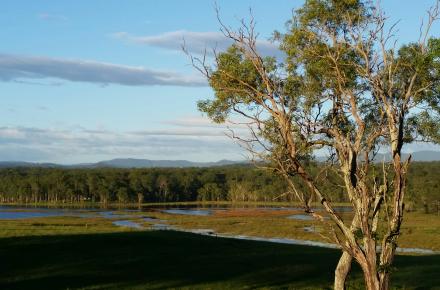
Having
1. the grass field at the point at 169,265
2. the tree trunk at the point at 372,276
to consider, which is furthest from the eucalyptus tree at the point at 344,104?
the grass field at the point at 169,265

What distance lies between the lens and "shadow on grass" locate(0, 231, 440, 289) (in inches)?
1133

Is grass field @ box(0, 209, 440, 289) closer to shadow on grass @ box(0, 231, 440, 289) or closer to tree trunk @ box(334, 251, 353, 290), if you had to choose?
shadow on grass @ box(0, 231, 440, 289)

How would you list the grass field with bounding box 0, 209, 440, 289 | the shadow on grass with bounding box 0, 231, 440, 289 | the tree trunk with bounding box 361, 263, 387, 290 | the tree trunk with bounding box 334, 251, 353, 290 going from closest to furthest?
the tree trunk with bounding box 361, 263, 387, 290 < the tree trunk with bounding box 334, 251, 353, 290 < the grass field with bounding box 0, 209, 440, 289 < the shadow on grass with bounding box 0, 231, 440, 289

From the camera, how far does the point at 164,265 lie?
34719 millimetres

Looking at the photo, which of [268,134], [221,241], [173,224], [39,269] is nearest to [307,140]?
[268,134]

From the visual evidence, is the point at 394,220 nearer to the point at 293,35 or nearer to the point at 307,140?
the point at 307,140

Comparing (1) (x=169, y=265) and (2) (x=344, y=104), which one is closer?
(2) (x=344, y=104)

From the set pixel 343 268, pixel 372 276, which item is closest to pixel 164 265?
pixel 343 268

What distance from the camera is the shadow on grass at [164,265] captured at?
94.4 ft

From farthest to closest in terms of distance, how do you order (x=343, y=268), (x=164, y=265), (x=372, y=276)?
1. (x=164, y=265)
2. (x=343, y=268)
3. (x=372, y=276)

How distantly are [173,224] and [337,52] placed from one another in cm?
8478

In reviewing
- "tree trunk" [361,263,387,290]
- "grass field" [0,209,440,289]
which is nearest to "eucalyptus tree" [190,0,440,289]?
"tree trunk" [361,263,387,290]

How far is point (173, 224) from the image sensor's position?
9938cm

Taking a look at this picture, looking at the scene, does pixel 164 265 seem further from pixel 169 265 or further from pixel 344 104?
pixel 344 104
